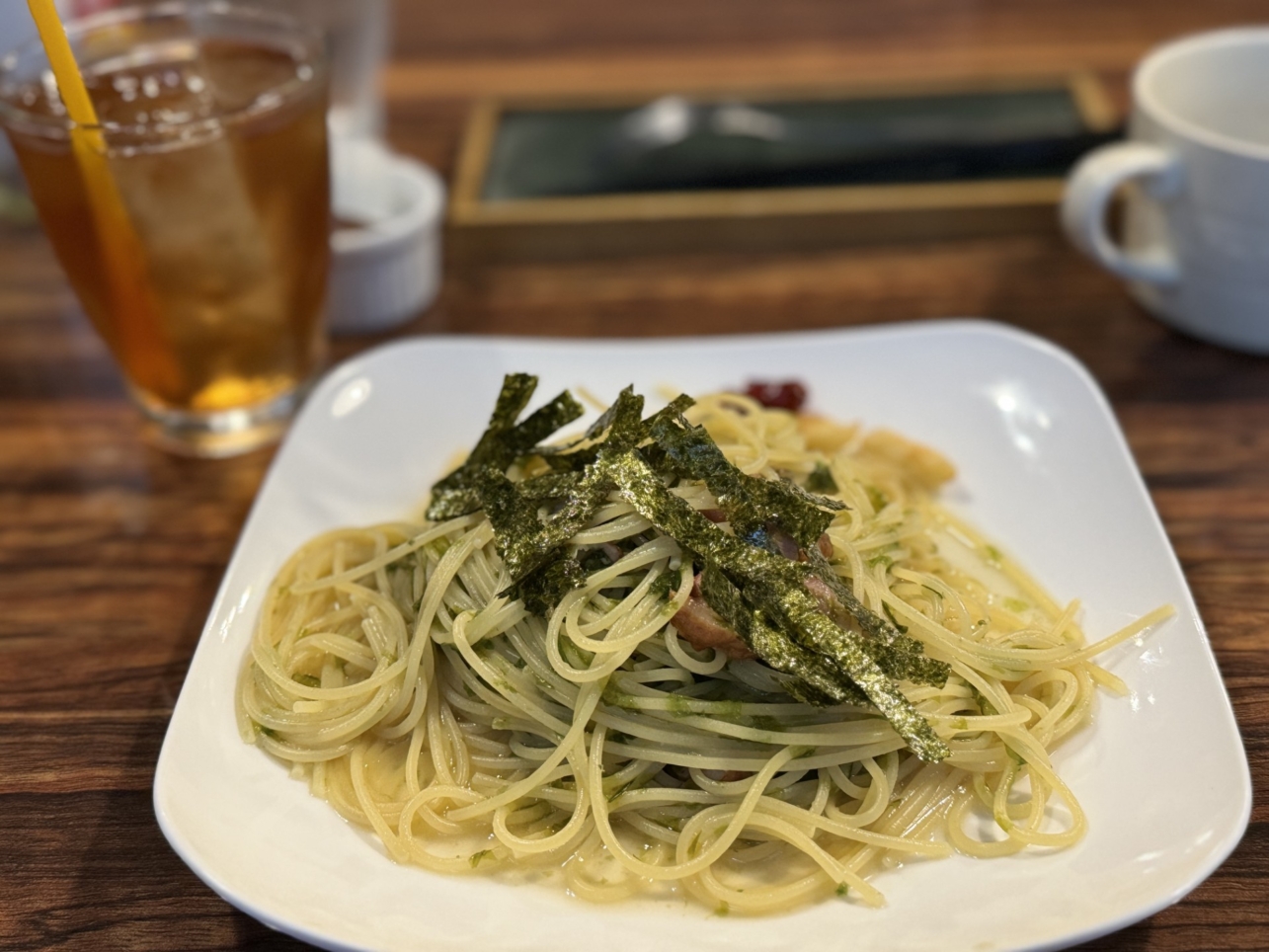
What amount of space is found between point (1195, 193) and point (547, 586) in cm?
215

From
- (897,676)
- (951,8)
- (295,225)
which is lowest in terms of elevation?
(951,8)

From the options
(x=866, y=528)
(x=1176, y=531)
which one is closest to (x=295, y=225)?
(x=866, y=528)

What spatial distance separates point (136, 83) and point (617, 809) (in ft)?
6.74

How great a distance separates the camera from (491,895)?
1.72 meters

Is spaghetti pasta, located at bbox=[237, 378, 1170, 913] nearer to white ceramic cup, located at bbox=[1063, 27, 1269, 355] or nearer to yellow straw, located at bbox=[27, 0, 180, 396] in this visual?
yellow straw, located at bbox=[27, 0, 180, 396]

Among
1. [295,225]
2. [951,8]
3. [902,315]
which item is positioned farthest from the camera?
[951,8]

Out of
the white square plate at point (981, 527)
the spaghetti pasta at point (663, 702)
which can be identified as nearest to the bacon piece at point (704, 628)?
the spaghetti pasta at point (663, 702)

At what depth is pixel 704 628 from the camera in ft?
6.29

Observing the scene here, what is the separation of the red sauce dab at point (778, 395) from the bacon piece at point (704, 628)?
→ 846 mm

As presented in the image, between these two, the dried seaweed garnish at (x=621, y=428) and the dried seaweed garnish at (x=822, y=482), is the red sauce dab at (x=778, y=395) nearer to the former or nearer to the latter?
the dried seaweed garnish at (x=822, y=482)

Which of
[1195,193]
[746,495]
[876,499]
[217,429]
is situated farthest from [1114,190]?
[217,429]

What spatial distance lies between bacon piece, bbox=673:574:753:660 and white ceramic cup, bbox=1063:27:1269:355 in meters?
1.86

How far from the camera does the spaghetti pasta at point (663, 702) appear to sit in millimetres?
1816

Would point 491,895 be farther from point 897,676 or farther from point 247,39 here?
point 247,39
